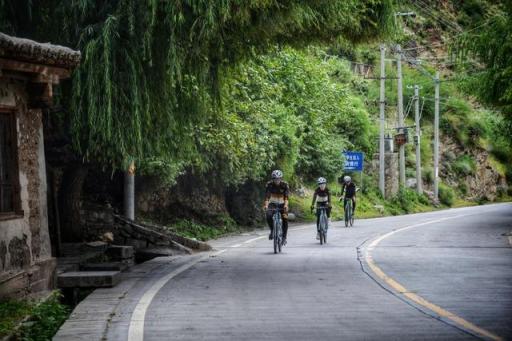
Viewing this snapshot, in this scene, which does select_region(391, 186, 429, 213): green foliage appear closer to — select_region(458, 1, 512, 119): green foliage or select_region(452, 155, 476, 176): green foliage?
select_region(452, 155, 476, 176): green foliage

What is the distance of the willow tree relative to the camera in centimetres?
1369

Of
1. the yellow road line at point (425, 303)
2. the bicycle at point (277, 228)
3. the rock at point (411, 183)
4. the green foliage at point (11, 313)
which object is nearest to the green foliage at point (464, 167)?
the rock at point (411, 183)

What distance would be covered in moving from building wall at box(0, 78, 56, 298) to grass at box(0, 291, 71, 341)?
0.42 meters

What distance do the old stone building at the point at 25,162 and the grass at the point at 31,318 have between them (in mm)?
407

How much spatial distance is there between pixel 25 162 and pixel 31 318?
2.99 meters

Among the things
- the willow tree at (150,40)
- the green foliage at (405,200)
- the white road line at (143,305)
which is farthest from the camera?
the green foliage at (405,200)

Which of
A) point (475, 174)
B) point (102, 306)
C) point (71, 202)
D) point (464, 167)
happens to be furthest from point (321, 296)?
point (475, 174)

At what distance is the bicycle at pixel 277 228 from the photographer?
19984mm

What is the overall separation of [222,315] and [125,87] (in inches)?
210

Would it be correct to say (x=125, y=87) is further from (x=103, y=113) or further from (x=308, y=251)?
(x=308, y=251)

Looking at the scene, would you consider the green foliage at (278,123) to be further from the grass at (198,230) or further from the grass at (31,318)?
the grass at (31,318)

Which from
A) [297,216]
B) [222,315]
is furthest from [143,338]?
[297,216]

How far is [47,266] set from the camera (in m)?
12.7

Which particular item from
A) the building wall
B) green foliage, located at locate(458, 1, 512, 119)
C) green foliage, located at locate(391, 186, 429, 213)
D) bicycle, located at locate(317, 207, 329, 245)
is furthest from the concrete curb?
green foliage, located at locate(391, 186, 429, 213)
